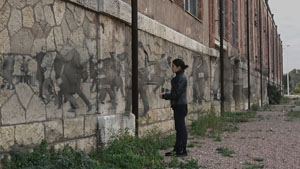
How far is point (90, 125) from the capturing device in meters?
5.66

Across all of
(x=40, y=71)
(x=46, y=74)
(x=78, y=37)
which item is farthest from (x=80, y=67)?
(x=40, y=71)

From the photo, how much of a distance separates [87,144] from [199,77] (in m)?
6.93

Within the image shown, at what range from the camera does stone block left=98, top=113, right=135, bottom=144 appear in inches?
229

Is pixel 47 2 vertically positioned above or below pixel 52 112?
above

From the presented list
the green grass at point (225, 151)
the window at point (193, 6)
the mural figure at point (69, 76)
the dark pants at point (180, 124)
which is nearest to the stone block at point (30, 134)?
the mural figure at point (69, 76)

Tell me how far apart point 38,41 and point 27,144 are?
4.29 feet

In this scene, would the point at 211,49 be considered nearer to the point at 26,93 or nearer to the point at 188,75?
the point at 188,75

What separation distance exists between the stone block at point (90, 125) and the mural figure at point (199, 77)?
582 centimetres

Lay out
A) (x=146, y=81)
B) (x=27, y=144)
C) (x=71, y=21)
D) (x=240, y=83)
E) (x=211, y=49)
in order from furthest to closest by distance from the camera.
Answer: (x=240, y=83) < (x=211, y=49) < (x=146, y=81) < (x=71, y=21) < (x=27, y=144)

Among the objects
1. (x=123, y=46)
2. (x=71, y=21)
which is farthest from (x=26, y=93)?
(x=123, y=46)

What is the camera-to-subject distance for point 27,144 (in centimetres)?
445

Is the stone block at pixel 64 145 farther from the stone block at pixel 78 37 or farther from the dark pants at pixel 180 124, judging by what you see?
the dark pants at pixel 180 124

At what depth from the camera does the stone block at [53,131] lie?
4.80m

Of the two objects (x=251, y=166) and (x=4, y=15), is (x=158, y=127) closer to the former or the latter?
(x=251, y=166)
